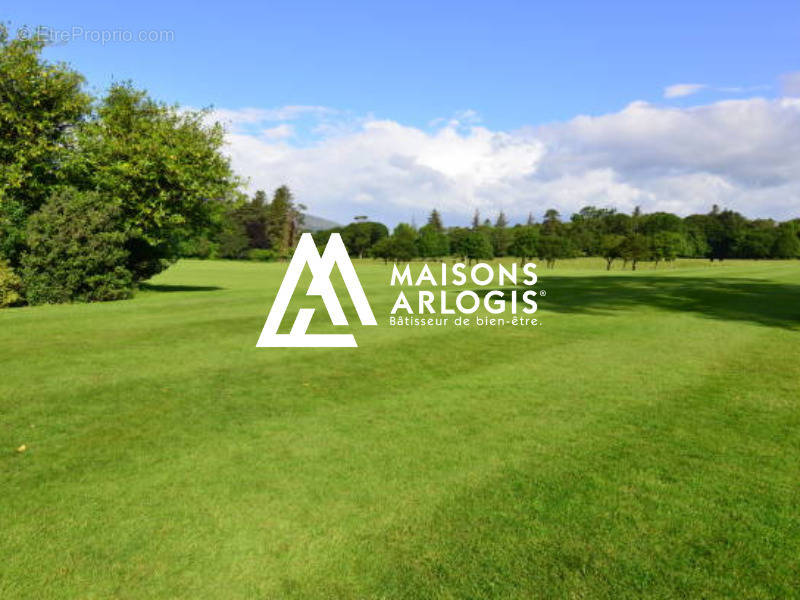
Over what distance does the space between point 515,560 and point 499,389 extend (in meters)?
5.52

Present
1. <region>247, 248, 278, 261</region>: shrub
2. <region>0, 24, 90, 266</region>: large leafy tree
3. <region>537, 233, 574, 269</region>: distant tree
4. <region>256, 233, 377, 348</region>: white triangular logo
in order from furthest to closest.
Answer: <region>247, 248, 278, 261</region>: shrub → <region>537, 233, 574, 269</region>: distant tree → <region>0, 24, 90, 266</region>: large leafy tree → <region>256, 233, 377, 348</region>: white triangular logo

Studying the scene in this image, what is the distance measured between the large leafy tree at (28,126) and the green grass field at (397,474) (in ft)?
58.0

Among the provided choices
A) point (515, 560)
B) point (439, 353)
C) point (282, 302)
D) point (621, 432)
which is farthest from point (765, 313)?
point (515, 560)

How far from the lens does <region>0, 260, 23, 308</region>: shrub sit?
78.0 feet

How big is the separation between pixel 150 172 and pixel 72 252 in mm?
7687

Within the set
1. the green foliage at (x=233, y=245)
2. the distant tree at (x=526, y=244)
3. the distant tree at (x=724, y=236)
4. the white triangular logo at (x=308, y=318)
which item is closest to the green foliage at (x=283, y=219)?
the green foliage at (x=233, y=245)

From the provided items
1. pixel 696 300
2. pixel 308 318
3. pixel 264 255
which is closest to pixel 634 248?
pixel 696 300

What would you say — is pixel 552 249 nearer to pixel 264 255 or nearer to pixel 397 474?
pixel 264 255

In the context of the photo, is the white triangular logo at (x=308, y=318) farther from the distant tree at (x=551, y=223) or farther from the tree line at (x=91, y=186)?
the distant tree at (x=551, y=223)

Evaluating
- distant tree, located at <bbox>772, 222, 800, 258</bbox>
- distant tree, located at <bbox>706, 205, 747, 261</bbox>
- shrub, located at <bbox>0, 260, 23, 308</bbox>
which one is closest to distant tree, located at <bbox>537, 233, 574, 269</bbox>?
distant tree, located at <bbox>706, 205, 747, 261</bbox>

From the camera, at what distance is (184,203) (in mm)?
32000

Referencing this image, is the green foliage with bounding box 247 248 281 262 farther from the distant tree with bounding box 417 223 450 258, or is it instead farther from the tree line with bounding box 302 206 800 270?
the distant tree with bounding box 417 223 450 258

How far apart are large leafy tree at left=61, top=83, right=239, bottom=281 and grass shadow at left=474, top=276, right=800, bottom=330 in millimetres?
17760

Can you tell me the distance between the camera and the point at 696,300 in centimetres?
2552
